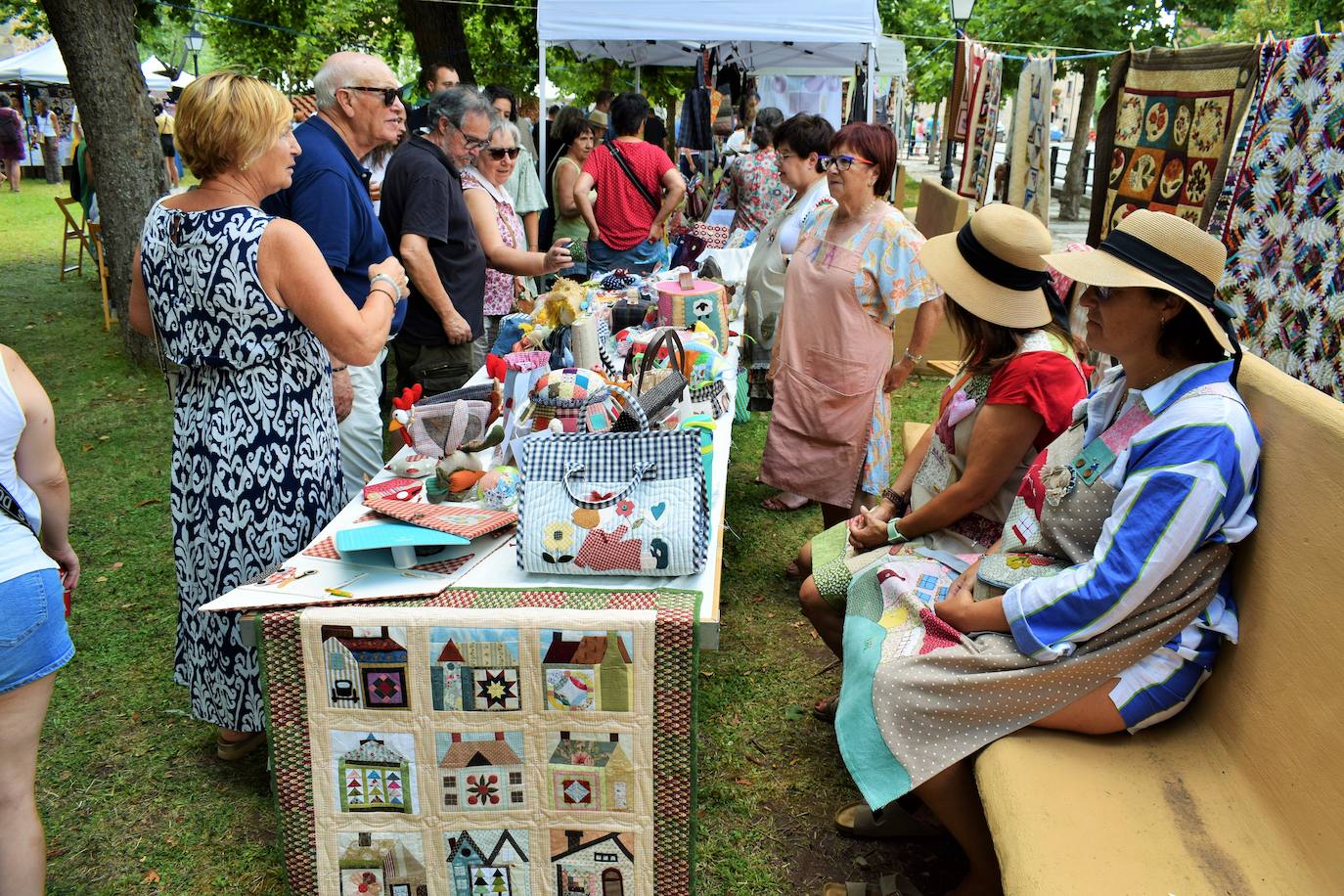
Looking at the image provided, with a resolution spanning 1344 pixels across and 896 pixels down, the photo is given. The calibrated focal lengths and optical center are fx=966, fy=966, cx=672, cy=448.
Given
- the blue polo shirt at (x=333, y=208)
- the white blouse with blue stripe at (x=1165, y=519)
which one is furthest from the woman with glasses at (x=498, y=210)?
the white blouse with blue stripe at (x=1165, y=519)

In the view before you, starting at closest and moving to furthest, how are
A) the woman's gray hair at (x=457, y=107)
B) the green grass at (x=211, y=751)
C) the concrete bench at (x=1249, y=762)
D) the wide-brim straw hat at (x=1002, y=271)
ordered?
1. the concrete bench at (x=1249, y=762)
2. the green grass at (x=211, y=751)
3. the wide-brim straw hat at (x=1002, y=271)
4. the woman's gray hair at (x=457, y=107)

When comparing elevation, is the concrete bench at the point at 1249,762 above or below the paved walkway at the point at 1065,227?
above

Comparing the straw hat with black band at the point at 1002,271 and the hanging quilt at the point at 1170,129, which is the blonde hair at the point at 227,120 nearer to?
the straw hat with black band at the point at 1002,271

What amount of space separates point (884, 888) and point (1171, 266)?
1634mm

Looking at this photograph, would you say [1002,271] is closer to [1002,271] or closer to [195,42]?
[1002,271]

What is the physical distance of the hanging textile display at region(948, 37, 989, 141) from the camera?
787cm

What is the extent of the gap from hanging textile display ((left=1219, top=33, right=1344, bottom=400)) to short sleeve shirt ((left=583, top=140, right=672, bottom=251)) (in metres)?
4.00

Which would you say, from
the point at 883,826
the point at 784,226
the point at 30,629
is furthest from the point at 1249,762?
the point at 784,226

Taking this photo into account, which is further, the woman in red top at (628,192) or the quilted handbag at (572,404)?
the woman in red top at (628,192)

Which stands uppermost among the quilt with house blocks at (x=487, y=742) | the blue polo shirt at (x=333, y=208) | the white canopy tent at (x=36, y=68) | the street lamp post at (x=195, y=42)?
the street lamp post at (x=195, y=42)

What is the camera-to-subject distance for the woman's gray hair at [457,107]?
169 inches

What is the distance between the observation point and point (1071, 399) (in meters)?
2.68

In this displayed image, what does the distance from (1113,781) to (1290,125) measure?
2295 mm

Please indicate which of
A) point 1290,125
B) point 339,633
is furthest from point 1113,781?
point 1290,125
